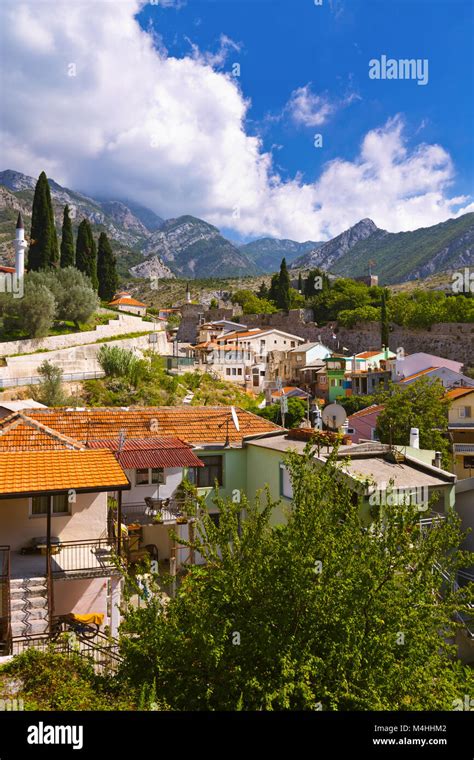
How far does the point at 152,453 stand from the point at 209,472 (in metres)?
2.23

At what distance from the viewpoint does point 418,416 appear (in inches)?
1073

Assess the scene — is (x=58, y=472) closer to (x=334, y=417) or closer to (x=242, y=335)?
(x=334, y=417)

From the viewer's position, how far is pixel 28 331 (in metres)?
37.0

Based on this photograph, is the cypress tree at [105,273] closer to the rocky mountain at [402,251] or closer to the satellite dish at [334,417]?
the satellite dish at [334,417]

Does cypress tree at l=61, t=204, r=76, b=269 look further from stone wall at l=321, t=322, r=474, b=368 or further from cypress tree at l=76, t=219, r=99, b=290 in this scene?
→ stone wall at l=321, t=322, r=474, b=368

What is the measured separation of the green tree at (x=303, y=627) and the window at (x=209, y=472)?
788 centimetres

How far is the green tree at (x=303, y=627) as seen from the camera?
5.57 metres

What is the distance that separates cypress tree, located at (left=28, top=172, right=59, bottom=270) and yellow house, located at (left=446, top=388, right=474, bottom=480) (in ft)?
108

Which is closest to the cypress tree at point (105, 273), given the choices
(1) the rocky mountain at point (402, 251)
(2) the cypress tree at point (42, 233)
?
(2) the cypress tree at point (42, 233)

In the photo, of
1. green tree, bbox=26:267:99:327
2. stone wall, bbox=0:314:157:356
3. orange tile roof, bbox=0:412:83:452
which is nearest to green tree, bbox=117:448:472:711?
orange tile roof, bbox=0:412:83:452

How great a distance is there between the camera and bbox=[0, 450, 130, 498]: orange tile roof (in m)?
9.32

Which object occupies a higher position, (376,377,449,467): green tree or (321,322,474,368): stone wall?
(321,322,474,368): stone wall

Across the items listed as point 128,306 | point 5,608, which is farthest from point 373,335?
point 5,608

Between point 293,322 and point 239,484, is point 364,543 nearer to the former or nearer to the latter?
point 239,484
